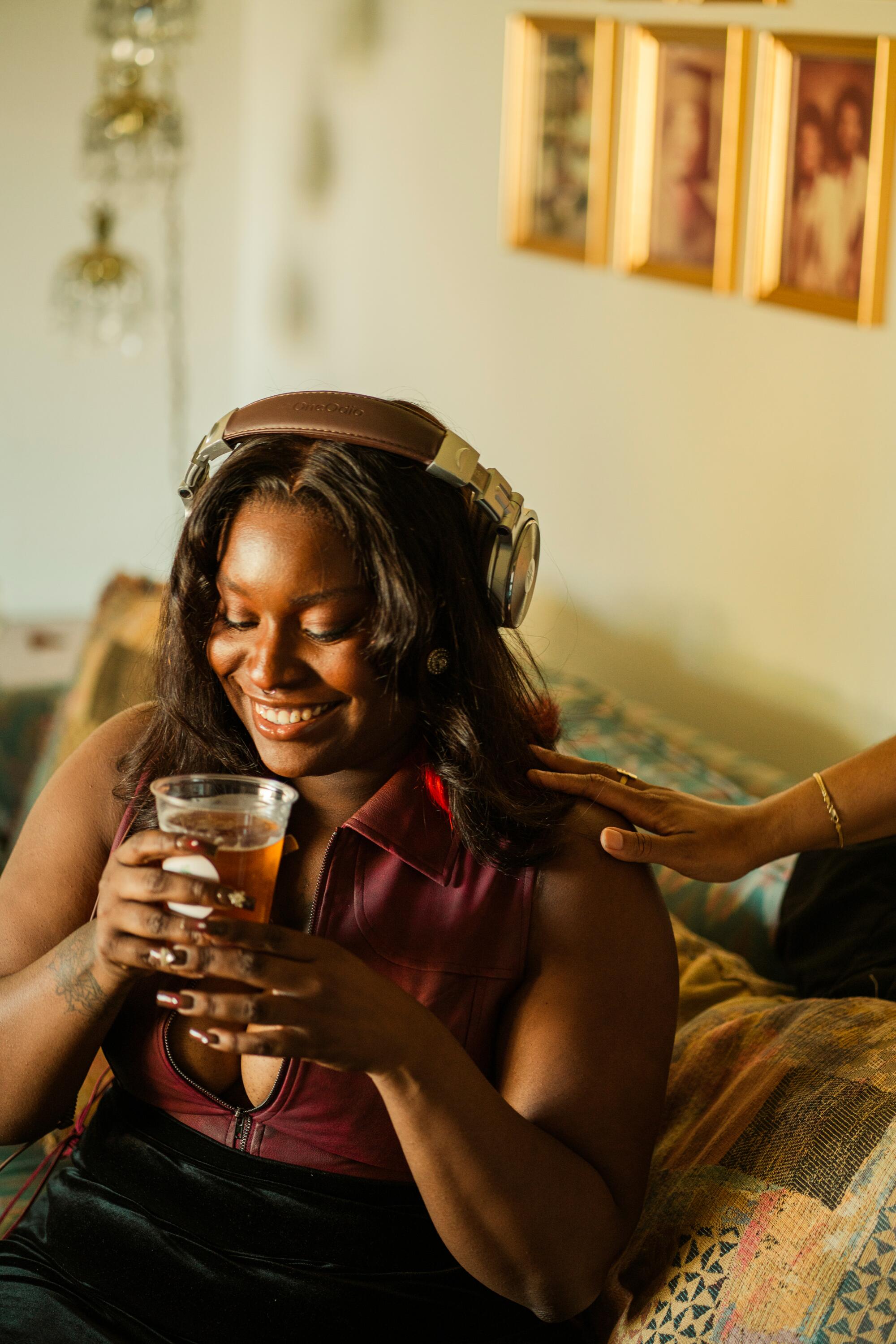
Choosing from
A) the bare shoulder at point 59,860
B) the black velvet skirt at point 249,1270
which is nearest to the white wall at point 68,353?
the bare shoulder at point 59,860

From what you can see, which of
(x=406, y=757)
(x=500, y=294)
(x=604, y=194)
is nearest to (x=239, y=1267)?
(x=406, y=757)

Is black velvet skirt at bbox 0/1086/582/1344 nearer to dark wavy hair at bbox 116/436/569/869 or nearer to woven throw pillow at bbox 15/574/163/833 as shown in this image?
dark wavy hair at bbox 116/436/569/869

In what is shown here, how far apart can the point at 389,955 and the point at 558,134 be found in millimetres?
2150

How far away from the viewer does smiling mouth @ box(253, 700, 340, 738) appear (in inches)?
50.7

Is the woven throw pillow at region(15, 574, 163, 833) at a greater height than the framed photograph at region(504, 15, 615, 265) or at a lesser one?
lesser

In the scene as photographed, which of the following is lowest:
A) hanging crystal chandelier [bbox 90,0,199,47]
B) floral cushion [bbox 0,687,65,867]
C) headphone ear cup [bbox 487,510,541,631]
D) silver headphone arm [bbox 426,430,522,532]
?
floral cushion [bbox 0,687,65,867]

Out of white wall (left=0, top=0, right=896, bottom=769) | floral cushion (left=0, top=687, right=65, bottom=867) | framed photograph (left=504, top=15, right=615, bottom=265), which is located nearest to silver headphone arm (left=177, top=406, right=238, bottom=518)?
→ white wall (left=0, top=0, right=896, bottom=769)

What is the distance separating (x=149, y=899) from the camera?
103cm

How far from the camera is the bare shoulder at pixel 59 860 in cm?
139

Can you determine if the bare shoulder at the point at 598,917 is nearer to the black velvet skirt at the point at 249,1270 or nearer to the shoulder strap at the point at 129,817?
the black velvet skirt at the point at 249,1270

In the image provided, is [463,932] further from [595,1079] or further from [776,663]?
[776,663]

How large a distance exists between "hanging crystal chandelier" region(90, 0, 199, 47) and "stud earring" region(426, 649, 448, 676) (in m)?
3.21

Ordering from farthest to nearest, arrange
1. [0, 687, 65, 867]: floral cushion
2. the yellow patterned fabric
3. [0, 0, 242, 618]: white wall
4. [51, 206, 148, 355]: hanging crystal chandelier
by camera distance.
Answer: [0, 0, 242, 618]: white wall
[51, 206, 148, 355]: hanging crystal chandelier
[0, 687, 65, 867]: floral cushion
the yellow patterned fabric

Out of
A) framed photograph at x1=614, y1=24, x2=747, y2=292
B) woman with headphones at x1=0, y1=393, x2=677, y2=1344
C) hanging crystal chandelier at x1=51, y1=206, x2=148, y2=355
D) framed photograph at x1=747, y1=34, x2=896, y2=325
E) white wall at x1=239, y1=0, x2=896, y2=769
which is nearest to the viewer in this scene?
woman with headphones at x1=0, y1=393, x2=677, y2=1344
